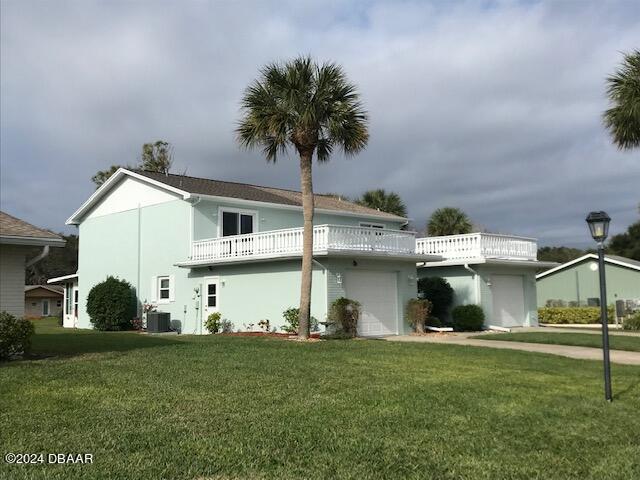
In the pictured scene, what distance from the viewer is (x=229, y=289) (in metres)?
24.4

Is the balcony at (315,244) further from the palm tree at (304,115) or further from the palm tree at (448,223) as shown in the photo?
the palm tree at (448,223)

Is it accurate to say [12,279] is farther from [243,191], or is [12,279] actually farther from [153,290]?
[243,191]

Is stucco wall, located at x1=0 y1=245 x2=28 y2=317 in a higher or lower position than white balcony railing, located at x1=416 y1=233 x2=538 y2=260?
lower

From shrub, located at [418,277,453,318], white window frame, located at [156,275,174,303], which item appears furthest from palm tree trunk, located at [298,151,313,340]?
white window frame, located at [156,275,174,303]

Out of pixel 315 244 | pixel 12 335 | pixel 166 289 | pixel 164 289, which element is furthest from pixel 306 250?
pixel 164 289

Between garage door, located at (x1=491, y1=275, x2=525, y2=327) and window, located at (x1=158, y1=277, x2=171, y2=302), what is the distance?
1417 cm

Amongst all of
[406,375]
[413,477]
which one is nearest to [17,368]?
[406,375]

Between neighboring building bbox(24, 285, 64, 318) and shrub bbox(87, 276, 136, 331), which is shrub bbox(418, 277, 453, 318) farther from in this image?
neighboring building bbox(24, 285, 64, 318)

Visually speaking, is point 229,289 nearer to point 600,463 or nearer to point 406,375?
point 406,375

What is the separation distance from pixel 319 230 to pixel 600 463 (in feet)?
50.6

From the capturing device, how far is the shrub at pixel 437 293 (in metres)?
26.7

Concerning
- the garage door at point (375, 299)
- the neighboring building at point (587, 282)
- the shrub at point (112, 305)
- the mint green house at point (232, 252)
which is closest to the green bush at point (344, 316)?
the mint green house at point (232, 252)

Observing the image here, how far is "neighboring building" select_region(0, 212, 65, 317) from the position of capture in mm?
13172

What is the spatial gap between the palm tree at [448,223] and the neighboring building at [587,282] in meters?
5.78
